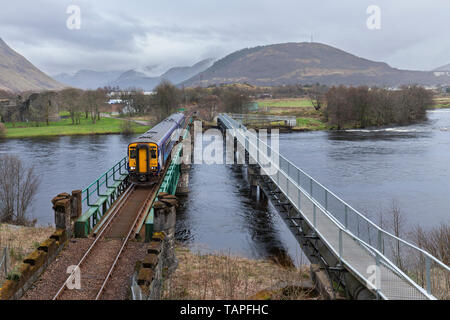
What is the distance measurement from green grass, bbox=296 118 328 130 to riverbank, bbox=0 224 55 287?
231ft

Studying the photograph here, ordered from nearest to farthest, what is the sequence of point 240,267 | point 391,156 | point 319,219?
point 319,219
point 240,267
point 391,156

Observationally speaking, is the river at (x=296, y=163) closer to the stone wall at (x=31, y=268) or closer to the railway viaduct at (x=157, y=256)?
the railway viaduct at (x=157, y=256)

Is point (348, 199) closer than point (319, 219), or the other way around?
point (319, 219)

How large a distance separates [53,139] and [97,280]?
69.3 metres

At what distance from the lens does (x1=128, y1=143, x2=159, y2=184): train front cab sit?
24161 mm

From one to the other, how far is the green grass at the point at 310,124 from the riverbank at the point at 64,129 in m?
34.0

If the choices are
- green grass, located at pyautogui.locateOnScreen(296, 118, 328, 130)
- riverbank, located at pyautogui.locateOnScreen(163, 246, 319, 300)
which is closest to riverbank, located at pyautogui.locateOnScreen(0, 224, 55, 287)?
riverbank, located at pyautogui.locateOnScreen(163, 246, 319, 300)

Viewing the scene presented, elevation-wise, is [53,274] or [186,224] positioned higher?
[53,274]

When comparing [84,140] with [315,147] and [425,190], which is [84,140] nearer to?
[315,147]

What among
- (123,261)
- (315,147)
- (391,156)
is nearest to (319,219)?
(123,261)

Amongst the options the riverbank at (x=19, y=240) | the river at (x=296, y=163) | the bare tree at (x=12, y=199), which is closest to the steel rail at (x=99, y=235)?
the river at (x=296, y=163)

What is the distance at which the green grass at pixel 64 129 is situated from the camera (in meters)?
82.1

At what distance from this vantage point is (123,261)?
45.7 ft

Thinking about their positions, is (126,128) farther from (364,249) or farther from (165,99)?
(364,249)
